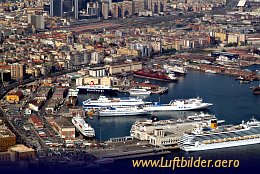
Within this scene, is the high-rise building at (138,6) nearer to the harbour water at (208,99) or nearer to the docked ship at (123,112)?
the harbour water at (208,99)

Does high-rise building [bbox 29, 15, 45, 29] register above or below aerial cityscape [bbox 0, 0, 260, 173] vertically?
above

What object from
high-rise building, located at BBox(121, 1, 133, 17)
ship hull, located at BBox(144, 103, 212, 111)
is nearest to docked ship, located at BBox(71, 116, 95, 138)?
ship hull, located at BBox(144, 103, 212, 111)

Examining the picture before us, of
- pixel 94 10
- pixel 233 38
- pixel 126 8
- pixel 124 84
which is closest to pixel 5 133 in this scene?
pixel 124 84

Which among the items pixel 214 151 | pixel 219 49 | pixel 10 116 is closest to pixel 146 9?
pixel 219 49

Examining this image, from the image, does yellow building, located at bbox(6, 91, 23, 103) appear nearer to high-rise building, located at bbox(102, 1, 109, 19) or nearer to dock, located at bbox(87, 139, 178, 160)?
dock, located at bbox(87, 139, 178, 160)

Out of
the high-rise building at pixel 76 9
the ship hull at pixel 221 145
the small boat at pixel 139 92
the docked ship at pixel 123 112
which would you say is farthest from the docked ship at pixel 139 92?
the high-rise building at pixel 76 9
